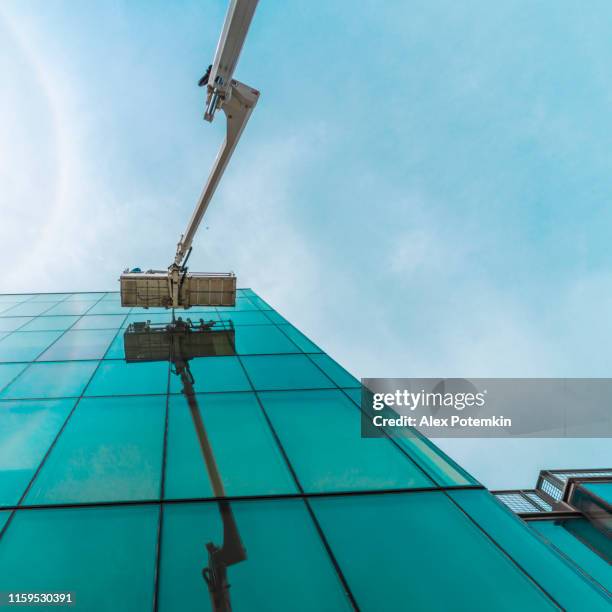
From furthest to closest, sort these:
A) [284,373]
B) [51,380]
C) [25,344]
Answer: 1. [25,344]
2. [284,373]
3. [51,380]

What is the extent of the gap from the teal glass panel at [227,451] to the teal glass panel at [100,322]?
7636 millimetres

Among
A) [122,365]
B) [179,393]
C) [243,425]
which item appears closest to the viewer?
[243,425]

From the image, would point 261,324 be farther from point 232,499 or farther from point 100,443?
point 232,499

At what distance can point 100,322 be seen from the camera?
579 inches

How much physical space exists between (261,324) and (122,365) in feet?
18.8

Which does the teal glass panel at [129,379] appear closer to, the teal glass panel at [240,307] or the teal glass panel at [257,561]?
the teal glass panel at [257,561]

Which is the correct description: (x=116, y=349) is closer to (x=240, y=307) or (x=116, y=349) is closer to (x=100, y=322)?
(x=100, y=322)

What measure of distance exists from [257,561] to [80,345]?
33.8 ft

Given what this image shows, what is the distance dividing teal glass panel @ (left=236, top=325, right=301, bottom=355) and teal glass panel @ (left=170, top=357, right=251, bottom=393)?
0.98m

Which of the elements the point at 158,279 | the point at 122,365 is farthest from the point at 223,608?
the point at 158,279

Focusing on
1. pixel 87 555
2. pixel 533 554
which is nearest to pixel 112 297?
pixel 87 555

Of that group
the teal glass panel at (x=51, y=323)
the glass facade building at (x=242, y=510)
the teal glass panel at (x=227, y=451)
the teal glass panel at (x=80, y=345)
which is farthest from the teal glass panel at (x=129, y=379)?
the teal glass panel at (x=51, y=323)

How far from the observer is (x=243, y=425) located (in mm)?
7543

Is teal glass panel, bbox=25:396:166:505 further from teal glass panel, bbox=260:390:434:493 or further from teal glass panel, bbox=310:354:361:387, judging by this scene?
teal glass panel, bbox=310:354:361:387
